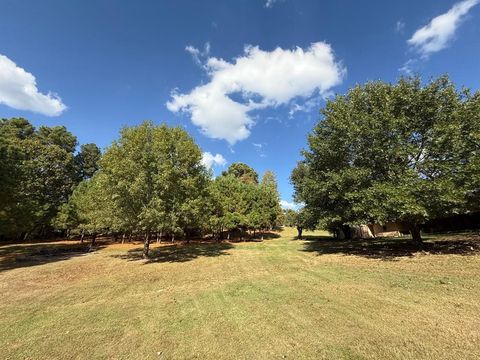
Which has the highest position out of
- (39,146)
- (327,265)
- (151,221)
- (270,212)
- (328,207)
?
(39,146)

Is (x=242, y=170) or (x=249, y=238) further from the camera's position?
(x=242, y=170)

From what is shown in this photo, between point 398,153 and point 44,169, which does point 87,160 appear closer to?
point 44,169

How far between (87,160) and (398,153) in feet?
194

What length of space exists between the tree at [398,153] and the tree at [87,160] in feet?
171

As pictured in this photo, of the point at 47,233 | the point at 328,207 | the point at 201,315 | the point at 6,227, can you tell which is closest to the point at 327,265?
the point at 328,207

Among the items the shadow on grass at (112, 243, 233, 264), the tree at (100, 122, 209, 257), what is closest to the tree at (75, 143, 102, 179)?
the shadow on grass at (112, 243, 233, 264)

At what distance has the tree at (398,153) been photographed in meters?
14.1

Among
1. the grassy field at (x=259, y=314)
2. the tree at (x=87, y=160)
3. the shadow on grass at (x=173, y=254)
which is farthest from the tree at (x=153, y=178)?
the tree at (x=87, y=160)

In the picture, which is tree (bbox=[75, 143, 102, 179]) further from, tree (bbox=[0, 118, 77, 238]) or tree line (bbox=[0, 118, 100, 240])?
tree (bbox=[0, 118, 77, 238])

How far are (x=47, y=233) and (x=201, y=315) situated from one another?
187ft

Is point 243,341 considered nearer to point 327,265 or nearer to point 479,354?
point 479,354

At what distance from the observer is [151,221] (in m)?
18.7

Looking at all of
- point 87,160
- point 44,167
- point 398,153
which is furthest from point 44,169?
point 398,153

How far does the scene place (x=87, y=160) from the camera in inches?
Answer: 2272
